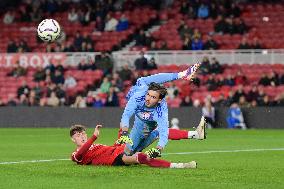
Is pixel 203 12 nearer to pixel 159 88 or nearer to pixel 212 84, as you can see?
pixel 212 84

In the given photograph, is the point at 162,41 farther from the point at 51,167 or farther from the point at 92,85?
the point at 51,167

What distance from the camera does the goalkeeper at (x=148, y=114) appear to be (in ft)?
45.6

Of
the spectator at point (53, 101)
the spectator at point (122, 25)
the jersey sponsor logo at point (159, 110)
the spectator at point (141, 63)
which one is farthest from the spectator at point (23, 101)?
the jersey sponsor logo at point (159, 110)

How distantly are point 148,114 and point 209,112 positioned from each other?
56.9ft

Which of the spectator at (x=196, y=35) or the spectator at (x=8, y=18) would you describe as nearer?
the spectator at (x=196, y=35)

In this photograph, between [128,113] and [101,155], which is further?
[101,155]

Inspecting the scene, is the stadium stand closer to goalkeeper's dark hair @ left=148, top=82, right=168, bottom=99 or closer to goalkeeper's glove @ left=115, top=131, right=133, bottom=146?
goalkeeper's dark hair @ left=148, top=82, right=168, bottom=99

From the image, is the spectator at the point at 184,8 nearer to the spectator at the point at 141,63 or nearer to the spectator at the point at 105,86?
the spectator at the point at 141,63

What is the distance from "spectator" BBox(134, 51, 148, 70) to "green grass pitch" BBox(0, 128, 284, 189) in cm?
1251

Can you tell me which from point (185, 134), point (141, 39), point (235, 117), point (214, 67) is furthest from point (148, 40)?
point (185, 134)

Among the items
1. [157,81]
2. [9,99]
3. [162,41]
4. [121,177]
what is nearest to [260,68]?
[162,41]

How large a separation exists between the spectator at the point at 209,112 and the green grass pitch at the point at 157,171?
8795 millimetres

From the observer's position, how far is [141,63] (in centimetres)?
3509

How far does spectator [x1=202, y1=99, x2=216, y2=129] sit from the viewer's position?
31469mm
